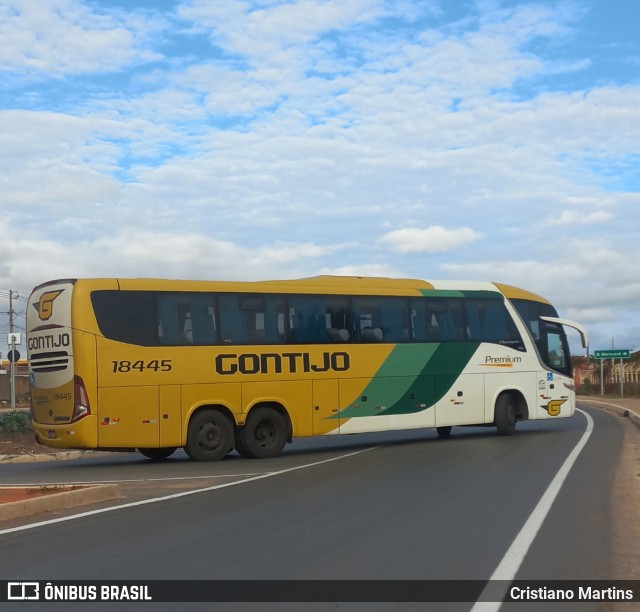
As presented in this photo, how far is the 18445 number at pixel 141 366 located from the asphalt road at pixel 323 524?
1848mm

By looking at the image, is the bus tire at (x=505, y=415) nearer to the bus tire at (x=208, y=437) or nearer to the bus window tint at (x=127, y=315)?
the bus tire at (x=208, y=437)

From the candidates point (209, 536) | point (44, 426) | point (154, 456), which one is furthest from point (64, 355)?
point (209, 536)

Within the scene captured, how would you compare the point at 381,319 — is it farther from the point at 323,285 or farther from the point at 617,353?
the point at 617,353

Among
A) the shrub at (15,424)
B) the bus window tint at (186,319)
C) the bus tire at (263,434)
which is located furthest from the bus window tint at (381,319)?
the shrub at (15,424)

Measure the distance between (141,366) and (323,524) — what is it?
8.74m

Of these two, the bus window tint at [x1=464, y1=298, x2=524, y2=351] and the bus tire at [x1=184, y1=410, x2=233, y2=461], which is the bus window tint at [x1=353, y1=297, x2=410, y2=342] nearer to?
the bus window tint at [x1=464, y1=298, x2=524, y2=351]

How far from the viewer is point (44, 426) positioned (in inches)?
725

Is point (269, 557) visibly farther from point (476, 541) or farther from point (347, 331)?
point (347, 331)

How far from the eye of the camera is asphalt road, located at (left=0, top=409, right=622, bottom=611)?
7934 millimetres

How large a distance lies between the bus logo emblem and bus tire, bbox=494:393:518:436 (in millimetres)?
11443

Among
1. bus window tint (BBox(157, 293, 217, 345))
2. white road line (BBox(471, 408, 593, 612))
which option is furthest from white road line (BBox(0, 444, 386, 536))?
→ white road line (BBox(471, 408, 593, 612))

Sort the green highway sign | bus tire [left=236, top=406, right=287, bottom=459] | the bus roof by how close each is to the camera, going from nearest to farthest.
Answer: the bus roof
bus tire [left=236, top=406, right=287, bottom=459]
the green highway sign

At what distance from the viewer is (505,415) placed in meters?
24.3

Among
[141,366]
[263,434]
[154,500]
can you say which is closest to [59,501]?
[154,500]
